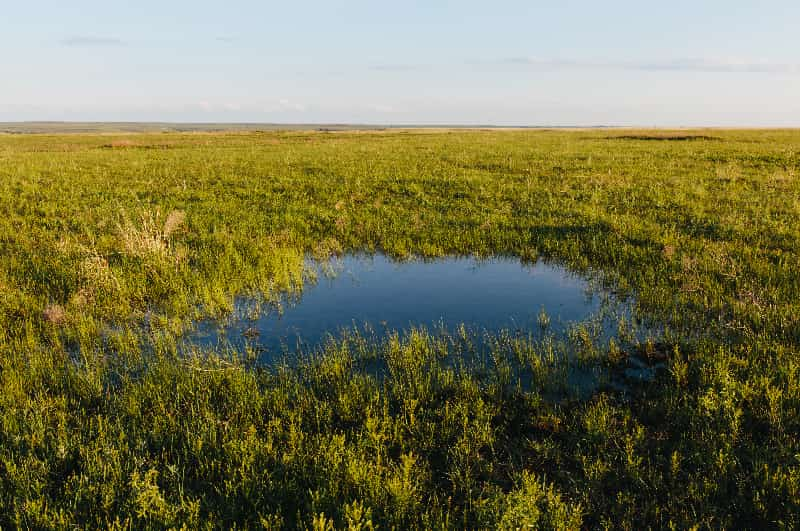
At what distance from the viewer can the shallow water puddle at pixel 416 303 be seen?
712 centimetres

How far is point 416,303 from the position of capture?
830cm

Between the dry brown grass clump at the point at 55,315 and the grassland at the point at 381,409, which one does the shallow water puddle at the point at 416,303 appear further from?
the dry brown grass clump at the point at 55,315

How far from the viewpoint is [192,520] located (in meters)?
3.49

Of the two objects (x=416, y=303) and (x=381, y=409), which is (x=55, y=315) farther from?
(x=416, y=303)

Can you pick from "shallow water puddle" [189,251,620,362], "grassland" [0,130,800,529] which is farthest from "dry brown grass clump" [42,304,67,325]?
"shallow water puddle" [189,251,620,362]

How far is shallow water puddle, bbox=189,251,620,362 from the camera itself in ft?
23.4

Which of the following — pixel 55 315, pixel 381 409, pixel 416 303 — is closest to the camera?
pixel 381 409

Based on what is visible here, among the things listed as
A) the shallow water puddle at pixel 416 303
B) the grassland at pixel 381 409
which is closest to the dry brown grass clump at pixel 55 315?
the grassland at pixel 381 409

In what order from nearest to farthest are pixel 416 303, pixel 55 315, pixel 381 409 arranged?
pixel 381 409 → pixel 55 315 → pixel 416 303

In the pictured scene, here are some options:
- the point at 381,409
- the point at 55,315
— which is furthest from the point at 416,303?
the point at 55,315

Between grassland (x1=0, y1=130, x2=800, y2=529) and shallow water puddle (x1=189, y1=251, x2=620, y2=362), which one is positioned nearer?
grassland (x1=0, y1=130, x2=800, y2=529)

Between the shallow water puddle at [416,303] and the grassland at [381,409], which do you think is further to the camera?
the shallow water puddle at [416,303]

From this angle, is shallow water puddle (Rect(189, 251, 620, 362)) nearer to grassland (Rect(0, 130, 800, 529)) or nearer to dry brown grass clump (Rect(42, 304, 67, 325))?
grassland (Rect(0, 130, 800, 529))

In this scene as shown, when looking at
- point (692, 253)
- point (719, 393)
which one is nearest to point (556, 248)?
point (692, 253)
